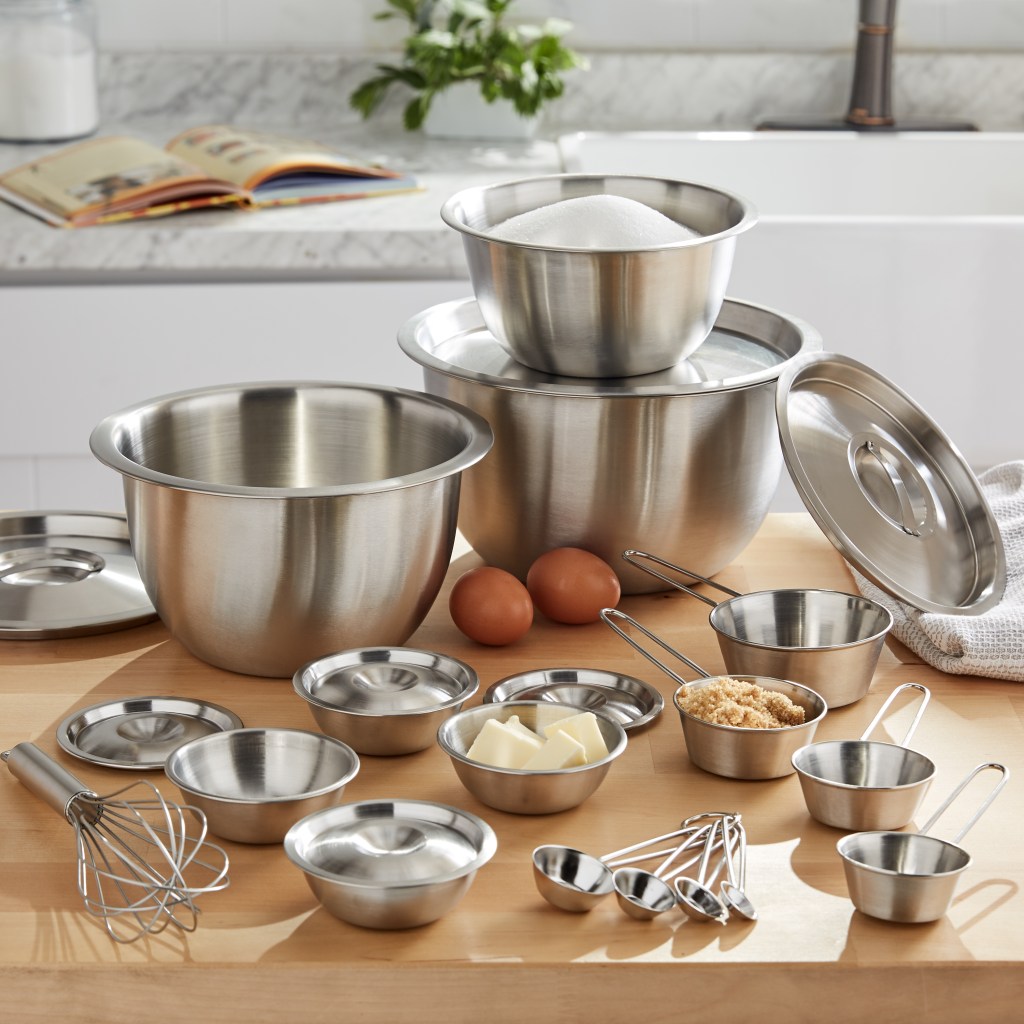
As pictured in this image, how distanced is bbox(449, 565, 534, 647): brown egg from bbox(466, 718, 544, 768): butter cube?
220mm

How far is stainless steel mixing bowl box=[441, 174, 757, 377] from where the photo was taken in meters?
1.08

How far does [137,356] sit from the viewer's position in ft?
6.37

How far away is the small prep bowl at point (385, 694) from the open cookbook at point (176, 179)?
3.65ft

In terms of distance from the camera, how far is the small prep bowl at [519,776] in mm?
833

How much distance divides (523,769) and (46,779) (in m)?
0.28

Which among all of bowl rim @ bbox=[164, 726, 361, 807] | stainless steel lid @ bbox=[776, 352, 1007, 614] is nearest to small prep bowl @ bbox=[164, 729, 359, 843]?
bowl rim @ bbox=[164, 726, 361, 807]

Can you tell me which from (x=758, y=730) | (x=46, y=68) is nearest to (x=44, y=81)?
(x=46, y=68)

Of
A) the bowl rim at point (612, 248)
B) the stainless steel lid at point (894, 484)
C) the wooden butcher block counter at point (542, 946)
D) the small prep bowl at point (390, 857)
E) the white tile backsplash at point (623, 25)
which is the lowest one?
the wooden butcher block counter at point (542, 946)

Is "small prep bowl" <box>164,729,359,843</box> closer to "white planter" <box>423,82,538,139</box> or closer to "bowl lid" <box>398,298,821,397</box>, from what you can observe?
"bowl lid" <box>398,298,821,397</box>

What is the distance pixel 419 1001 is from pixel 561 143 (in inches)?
71.6

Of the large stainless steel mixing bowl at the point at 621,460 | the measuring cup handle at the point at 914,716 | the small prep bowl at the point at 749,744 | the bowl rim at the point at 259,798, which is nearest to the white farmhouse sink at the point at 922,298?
the large stainless steel mixing bowl at the point at 621,460

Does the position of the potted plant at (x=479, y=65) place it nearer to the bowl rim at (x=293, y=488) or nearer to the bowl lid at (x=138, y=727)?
the bowl rim at (x=293, y=488)

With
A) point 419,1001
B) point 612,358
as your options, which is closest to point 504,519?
point 612,358

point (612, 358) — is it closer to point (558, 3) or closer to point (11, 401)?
point (11, 401)
